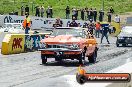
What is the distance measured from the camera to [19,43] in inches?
1050

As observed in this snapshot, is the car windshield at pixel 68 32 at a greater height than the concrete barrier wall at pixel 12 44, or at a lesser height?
greater

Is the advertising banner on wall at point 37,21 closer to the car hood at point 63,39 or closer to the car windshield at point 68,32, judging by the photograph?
the car windshield at point 68,32

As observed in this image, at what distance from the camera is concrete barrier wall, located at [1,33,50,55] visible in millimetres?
25453

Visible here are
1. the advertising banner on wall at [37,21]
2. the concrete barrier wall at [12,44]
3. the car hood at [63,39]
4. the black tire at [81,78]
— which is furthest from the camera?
the advertising banner on wall at [37,21]

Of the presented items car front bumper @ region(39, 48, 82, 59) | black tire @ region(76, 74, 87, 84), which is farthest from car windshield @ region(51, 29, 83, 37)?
black tire @ region(76, 74, 87, 84)

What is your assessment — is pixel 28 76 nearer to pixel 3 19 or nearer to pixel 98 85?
pixel 98 85

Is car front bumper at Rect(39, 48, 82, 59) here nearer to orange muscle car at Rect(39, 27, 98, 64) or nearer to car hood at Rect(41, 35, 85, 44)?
orange muscle car at Rect(39, 27, 98, 64)

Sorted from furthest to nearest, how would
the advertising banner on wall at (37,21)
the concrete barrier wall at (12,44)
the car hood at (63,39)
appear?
the advertising banner on wall at (37,21) → the concrete barrier wall at (12,44) → the car hood at (63,39)

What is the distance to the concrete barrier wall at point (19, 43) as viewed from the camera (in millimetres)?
25453

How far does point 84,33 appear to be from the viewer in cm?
1927

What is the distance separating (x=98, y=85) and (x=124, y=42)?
2826cm

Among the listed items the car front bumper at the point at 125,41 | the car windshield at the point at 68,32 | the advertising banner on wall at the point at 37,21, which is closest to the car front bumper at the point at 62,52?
the car windshield at the point at 68,32

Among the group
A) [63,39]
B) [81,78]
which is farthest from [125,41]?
[81,78]

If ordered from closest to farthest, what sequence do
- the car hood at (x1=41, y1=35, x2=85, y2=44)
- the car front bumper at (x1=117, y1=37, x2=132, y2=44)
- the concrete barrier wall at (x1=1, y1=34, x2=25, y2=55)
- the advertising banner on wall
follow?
the car hood at (x1=41, y1=35, x2=85, y2=44), the concrete barrier wall at (x1=1, y1=34, x2=25, y2=55), the car front bumper at (x1=117, y1=37, x2=132, y2=44), the advertising banner on wall
